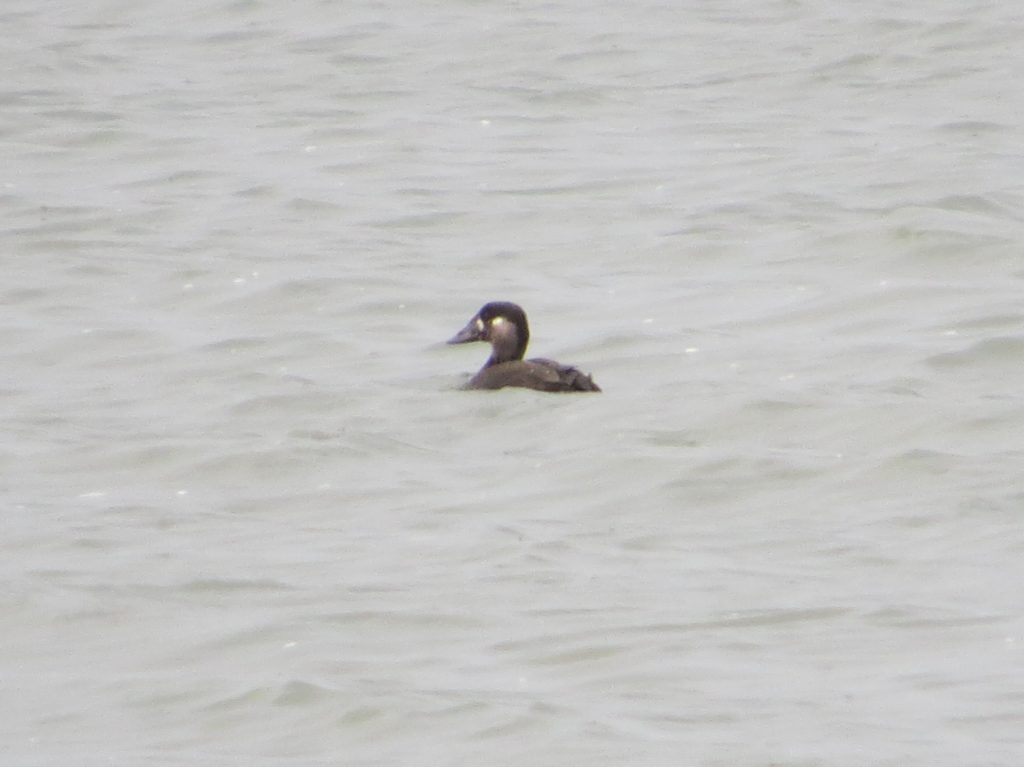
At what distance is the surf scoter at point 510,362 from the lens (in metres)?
10.3

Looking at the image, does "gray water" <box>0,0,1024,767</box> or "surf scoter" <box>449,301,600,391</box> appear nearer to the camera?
"gray water" <box>0,0,1024,767</box>

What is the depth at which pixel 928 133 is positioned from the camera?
16672 millimetres

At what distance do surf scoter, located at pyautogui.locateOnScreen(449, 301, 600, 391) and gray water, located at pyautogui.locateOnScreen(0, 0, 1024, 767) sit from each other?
0.27 feet

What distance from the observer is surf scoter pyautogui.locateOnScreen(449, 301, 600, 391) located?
407 inches

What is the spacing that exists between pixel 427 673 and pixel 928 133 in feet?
34.9

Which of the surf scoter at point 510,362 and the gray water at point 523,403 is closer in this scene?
the gray water at point 523,403

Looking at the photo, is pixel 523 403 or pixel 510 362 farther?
pixel 510 362

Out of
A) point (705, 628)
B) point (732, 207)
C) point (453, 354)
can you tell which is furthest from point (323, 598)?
point (732, 207)

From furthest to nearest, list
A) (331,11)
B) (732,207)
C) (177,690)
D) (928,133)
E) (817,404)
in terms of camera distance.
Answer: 1. (331,11)
2. (928,133)
3. (732,207)
4. (817,404)
5. (177,690)

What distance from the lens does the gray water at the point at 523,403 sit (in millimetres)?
6504

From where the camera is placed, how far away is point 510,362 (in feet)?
35.1

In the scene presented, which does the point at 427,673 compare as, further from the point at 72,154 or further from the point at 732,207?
the point at 72,154

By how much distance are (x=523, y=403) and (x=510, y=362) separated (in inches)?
15.2

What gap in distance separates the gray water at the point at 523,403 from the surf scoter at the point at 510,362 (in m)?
0.08
